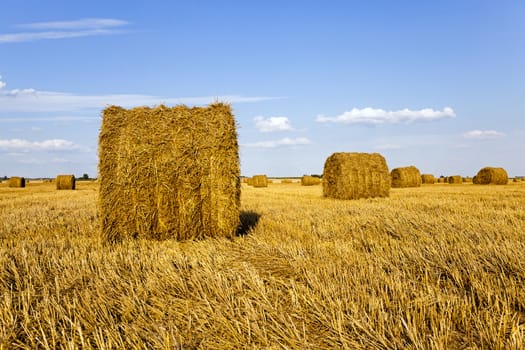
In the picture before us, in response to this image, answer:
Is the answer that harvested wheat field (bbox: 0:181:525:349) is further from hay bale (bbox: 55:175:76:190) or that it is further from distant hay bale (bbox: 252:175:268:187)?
distant hay bale (bbox: 252:175:268:187)

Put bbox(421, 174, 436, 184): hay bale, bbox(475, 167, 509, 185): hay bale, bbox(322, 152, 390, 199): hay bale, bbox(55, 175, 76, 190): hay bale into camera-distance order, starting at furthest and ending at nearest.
Result: bbox(421, 174, 436, 184): hay bale → bbox(55, 175, 76, 190): hay bale → bbox(475, 167, 509, 185): hay bale → bbox(322, 152, 390, 199): hay bale

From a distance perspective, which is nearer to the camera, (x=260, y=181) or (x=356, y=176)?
(x=356, y=176)

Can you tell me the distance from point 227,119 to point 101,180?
91.1 inches

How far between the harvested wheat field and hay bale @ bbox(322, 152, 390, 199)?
8.54 metres

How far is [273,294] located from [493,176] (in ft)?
92.0

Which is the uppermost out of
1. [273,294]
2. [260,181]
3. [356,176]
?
[356,176]

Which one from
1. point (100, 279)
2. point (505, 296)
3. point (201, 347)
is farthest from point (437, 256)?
point (100, 279)

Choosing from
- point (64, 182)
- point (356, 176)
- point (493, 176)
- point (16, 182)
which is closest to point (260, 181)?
point (64, 182)

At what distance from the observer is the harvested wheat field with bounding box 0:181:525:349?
95.1 inches

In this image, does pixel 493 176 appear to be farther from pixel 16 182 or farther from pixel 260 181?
pixel 16 182

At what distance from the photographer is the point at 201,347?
7.76ft

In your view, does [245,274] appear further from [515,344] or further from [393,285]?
[515,344]

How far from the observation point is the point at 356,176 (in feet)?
47.3

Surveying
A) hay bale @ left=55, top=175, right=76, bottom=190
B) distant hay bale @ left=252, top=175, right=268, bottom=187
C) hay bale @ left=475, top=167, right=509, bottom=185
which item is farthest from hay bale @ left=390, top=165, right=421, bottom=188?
hay bale @ left=55, top=175, right=76, bottom=190
